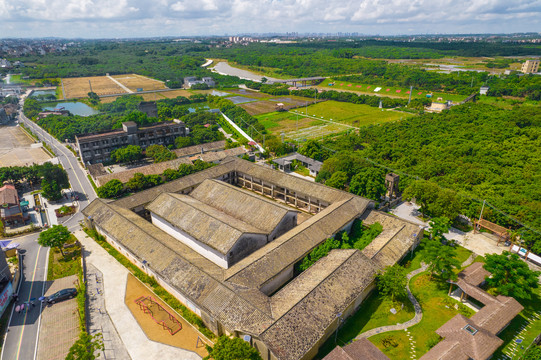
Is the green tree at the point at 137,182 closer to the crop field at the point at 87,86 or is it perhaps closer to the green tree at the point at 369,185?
the green tree at the point at 369,185

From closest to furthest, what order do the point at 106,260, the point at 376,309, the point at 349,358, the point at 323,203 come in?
the point at 349,358 < the point at 376,309 < the point at 106,260 < the point at 323,203

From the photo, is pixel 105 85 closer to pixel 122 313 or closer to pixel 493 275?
pixel 122 313

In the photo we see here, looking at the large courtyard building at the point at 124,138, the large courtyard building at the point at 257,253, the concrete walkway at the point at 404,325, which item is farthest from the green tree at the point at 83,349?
the large courtyard building at the point at 124,138

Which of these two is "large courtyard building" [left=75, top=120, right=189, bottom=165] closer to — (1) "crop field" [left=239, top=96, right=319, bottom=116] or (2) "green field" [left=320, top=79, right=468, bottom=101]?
(1) "crop field" [left=239, top=96, right=319, bottom=116]

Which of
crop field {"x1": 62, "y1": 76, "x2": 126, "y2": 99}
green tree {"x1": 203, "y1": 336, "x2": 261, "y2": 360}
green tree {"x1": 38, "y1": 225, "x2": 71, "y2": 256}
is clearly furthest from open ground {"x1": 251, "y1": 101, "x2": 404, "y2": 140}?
crop field {"x1": 62, "y1": 76, "x2": 126, "y2": 99}

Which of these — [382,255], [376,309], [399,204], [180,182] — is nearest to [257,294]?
[376,309]

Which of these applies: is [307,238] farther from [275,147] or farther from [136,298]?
[275,147]

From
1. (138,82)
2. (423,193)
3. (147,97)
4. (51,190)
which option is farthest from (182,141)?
(138,82)
